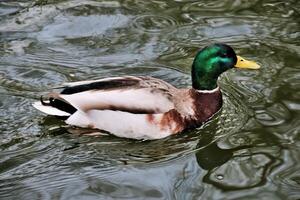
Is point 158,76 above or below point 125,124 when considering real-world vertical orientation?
below

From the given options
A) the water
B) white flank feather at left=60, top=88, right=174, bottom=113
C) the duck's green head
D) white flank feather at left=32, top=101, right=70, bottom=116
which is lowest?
the water

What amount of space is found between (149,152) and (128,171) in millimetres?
362

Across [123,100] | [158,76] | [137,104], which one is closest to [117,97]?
[123,100]

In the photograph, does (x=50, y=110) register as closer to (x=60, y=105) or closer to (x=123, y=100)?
(x=60, y=105)

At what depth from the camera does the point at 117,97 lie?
5785 millimetres

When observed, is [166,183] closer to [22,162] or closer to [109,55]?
[22,162]

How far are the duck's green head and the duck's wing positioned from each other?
317 millimetres

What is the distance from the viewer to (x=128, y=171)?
5.40 metres

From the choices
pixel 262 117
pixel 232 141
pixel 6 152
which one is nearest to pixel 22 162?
pixel 6 152

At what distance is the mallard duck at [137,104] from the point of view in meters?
5.76

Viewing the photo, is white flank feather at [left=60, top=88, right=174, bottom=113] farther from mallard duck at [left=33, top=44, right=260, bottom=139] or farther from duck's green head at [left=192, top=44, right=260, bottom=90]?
duck's green head at [left=192, top=44, right=260, bottom=90]

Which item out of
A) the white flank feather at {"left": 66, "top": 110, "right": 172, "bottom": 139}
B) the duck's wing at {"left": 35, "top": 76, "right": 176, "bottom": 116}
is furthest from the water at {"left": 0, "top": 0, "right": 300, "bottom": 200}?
the duck's wing at {"left": 35, "top": 76, "right": 176, "bottom": 116}

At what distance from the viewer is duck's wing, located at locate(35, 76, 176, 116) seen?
18.9 feet

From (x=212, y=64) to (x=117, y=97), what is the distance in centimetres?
91
